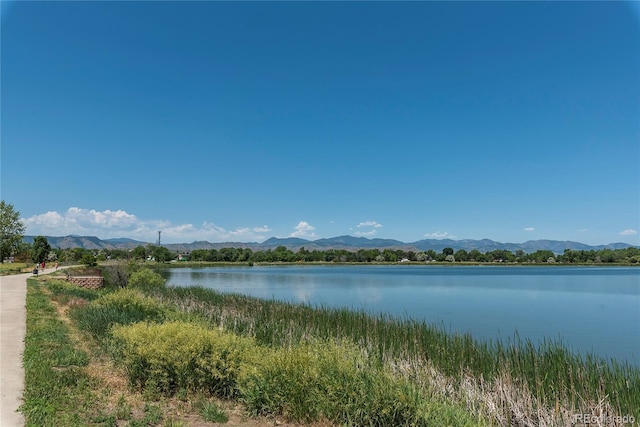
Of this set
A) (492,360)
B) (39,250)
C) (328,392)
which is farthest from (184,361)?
(39,250)

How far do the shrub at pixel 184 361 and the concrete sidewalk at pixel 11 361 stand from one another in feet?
5.47

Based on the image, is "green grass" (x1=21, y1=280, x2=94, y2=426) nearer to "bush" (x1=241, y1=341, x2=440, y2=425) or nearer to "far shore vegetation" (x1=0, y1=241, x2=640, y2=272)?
"bush" (x1=241, y1=341, x2=440, y2=425)

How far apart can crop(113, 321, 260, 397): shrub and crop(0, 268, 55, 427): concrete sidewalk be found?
167cm

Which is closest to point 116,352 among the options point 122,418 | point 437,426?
point 122,418

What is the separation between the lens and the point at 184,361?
713cm

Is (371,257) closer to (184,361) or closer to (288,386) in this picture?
(184,361)

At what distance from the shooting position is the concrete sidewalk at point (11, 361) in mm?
5631

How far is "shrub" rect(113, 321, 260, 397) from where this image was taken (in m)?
7.15

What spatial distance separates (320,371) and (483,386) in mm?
3426

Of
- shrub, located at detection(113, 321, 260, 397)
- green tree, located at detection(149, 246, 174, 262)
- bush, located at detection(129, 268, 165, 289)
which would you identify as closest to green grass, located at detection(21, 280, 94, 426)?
shrub, located at detection(113, 321, 260, 397)

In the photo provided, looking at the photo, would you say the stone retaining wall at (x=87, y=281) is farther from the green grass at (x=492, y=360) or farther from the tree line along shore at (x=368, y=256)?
the tree line along shore at (x=368, y=256)

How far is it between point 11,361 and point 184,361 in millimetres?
3891

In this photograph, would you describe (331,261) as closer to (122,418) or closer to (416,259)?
(416,259)

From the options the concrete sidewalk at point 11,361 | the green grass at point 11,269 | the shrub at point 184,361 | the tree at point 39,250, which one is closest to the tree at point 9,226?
the green grass at point 11,269
